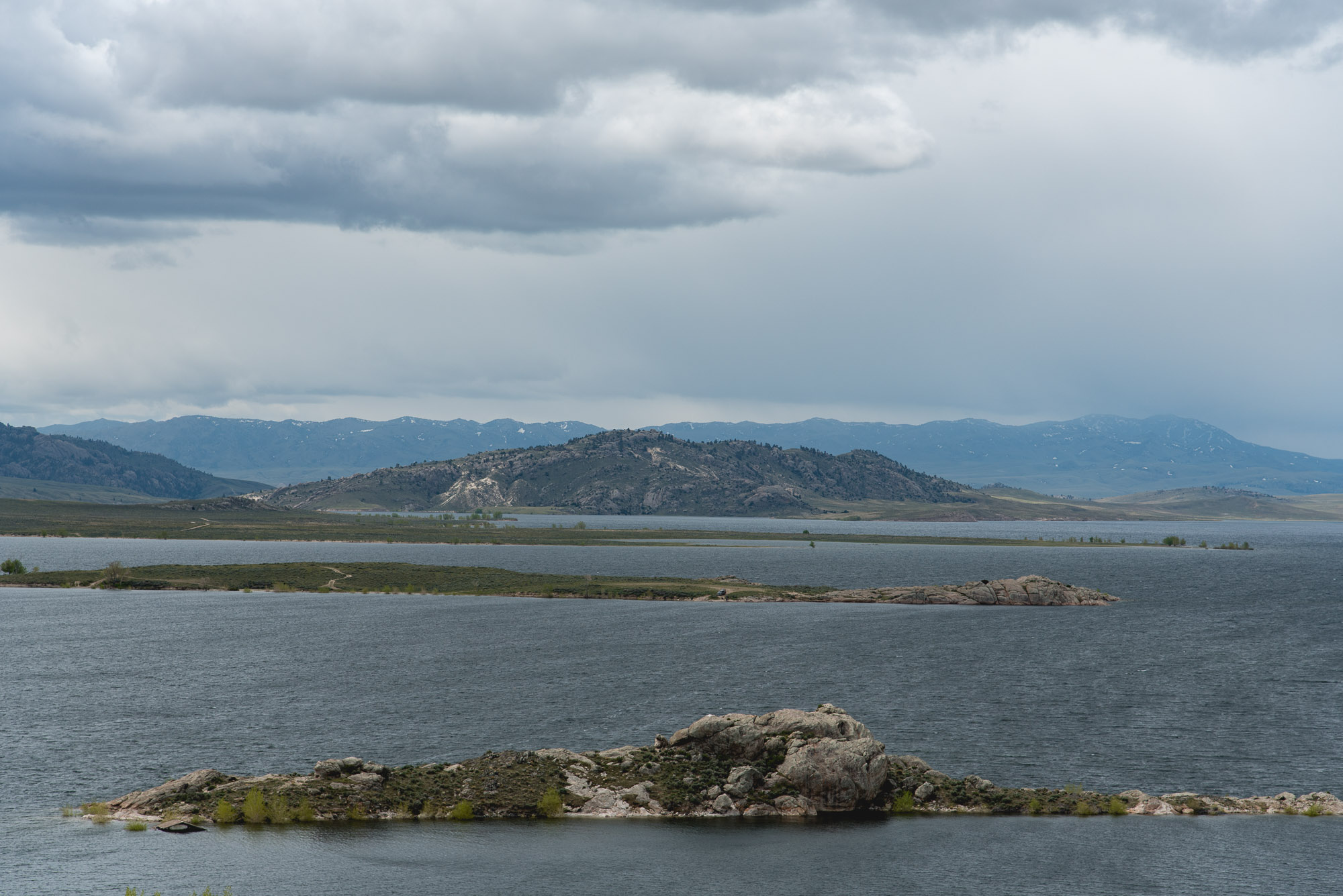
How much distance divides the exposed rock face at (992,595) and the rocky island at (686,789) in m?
110

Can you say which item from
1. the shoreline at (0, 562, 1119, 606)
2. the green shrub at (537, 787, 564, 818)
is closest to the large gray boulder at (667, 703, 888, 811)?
the green shrub at (537, 787, 564, 818)

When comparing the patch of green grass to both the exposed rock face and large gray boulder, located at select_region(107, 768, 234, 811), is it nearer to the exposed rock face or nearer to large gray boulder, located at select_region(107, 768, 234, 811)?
large gray boulder, located at select_region(107, 768, 234, 811)

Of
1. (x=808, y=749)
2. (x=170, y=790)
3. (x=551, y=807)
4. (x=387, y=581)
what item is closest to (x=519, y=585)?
(x=387, y=581)

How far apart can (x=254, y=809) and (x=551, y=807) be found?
12735mm

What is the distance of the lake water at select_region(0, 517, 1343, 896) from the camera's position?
137ft

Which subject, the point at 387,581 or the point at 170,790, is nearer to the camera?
the point at 170,790

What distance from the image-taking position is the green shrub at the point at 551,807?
49062 millimetres

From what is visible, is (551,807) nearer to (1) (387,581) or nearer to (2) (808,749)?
(2) (808,749)

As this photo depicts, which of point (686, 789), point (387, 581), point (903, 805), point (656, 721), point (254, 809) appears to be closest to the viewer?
point (254, 809)

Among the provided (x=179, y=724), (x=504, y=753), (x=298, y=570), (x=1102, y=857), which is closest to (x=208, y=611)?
(x=298, y=570)

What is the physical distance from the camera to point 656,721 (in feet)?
228

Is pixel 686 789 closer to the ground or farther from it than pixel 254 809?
closer to the ground

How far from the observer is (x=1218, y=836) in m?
46.5

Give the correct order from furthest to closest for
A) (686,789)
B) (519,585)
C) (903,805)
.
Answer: (519,585), (903,805), (686,789)
